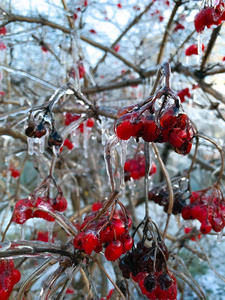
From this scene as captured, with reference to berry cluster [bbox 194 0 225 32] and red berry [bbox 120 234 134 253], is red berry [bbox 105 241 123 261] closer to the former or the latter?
red berry [bbox 120 234 134 253]

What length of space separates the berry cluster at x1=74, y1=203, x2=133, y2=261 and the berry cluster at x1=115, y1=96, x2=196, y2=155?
0.22 metres

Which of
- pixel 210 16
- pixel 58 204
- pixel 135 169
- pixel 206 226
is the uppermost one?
pixel 210 16

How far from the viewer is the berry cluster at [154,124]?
645 millimetres

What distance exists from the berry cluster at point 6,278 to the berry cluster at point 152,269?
283 mm

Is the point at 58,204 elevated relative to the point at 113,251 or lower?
elevated

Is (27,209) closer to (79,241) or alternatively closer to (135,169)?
(79,241)

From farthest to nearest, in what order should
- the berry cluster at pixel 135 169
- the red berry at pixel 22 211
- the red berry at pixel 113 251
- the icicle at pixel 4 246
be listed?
the berry cluster at pixel 135 169, the red berry at pixel 22 211, the red berry at pixel 113 251, the icicle at pixel 4 246

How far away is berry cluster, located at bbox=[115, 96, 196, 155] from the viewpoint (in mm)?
645

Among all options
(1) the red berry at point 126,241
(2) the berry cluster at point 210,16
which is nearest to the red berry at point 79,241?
(1) the red berry at point 126,241

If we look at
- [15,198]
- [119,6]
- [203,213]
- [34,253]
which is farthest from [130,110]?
[119,6]

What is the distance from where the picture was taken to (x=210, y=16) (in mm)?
1068

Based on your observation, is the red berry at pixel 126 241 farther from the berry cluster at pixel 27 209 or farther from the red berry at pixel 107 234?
the berry cluster at pixel 27 209


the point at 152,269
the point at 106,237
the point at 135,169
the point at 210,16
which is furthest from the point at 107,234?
the point at 210,16

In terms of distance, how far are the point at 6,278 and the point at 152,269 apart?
37 centimetres
